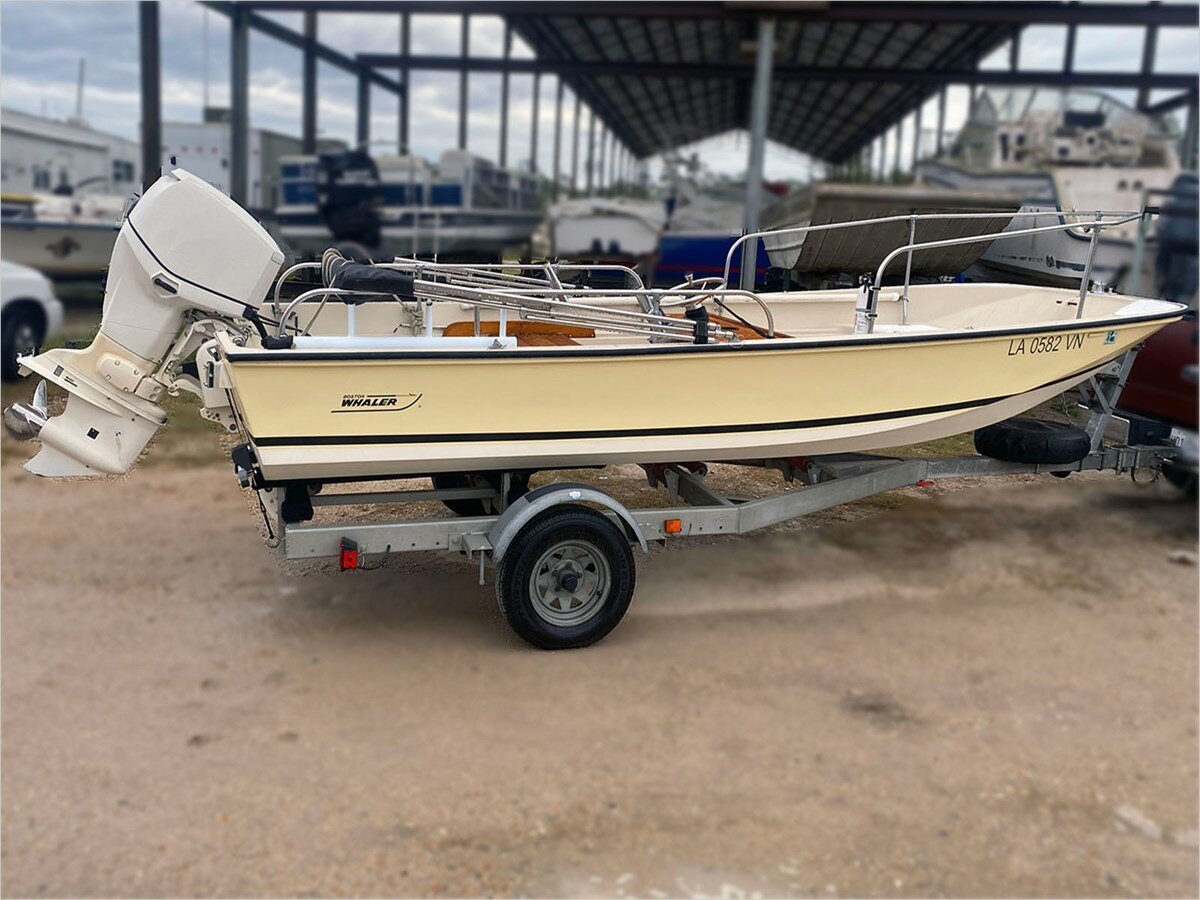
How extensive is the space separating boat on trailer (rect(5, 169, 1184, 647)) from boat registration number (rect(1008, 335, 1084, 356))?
12 centimetres

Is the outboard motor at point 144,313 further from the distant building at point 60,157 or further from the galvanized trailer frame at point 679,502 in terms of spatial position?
the distant building at point 60,157

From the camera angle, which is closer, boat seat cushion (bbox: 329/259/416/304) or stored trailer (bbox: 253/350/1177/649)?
boat seat cushion (bbox: 329/259/416/304)

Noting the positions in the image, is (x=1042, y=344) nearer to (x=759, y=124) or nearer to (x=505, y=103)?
(x=759, y=124)

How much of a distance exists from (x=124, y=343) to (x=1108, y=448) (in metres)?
4.71

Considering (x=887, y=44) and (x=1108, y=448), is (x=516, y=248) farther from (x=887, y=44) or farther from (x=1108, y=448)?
(x=1108, y=448)

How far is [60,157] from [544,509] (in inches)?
647

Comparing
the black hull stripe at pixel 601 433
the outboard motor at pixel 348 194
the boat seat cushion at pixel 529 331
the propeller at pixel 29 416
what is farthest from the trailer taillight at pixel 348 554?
the outboard motor at pixel 348 194

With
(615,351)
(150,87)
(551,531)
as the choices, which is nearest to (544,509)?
(551,531)

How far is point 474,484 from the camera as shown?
4484mm

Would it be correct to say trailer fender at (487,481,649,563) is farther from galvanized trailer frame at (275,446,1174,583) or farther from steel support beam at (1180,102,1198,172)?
steel support beam at (1180,102,1198,172)

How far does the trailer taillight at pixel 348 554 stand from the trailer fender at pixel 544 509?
50 centimetres

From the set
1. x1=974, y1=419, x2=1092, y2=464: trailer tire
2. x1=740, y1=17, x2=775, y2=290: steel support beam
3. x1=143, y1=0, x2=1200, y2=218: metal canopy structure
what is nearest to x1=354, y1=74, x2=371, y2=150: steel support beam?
x1=143, y1=0, x2=1200, y2=218: metal canopy structure

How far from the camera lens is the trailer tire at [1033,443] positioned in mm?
4594

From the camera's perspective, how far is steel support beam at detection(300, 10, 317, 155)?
14.6 m
